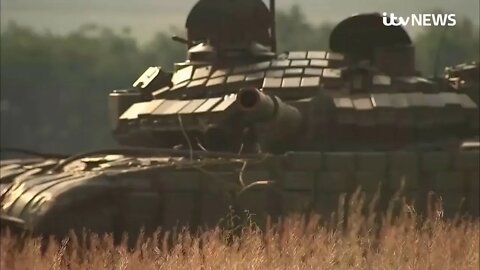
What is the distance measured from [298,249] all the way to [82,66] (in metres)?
2.10

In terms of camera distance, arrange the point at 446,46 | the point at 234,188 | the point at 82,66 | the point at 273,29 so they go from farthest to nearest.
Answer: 1. the point at 82,66
2. the point at 273,29
3. the point at 446,46
4. the point at 234,188

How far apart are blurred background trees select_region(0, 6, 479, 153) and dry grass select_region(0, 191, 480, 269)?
2.78 ft

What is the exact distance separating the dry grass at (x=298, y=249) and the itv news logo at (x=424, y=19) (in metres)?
0.78

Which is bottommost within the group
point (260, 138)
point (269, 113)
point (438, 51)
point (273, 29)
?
point (260, 138)

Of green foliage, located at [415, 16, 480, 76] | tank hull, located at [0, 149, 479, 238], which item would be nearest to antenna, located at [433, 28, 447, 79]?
green foliage, located at [415, 16, 480, 76]

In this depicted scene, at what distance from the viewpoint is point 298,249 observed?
3.22 meters

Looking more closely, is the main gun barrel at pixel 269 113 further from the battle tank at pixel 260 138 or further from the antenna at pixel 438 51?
the antenna at pixel 438 51

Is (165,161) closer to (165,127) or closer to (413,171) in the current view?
(165,127)

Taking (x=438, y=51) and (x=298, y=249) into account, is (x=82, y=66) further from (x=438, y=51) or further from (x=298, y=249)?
(x=298, y=249)

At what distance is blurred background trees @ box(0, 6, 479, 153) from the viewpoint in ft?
13.2

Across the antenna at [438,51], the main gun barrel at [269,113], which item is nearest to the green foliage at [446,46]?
the antenna at [438,51]

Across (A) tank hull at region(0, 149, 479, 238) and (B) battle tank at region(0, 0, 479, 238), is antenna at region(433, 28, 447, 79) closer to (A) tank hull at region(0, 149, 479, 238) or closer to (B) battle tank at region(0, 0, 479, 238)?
(B) battle tank at region(0, 0, 479, 238)

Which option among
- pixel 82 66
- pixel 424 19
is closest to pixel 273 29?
pixel 424 19

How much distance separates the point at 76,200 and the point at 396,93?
1.71 metres
